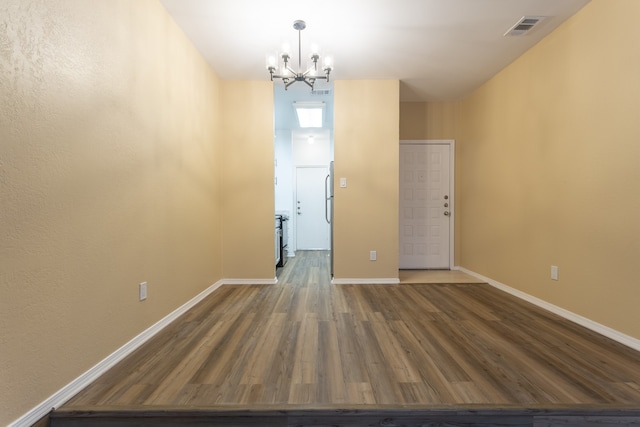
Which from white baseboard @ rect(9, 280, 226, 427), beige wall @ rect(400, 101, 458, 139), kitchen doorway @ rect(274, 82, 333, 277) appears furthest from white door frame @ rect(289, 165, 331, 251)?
white baseboard @ rect(9, 280, 226, 427)

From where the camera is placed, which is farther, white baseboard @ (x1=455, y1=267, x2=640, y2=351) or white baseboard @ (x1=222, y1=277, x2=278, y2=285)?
white baseboard @ (x1=222, y1=277, x2=278, y2=285)

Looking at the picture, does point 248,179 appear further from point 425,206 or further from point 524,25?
point 524,25

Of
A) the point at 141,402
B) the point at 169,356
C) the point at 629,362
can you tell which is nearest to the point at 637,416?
the point at 629,362

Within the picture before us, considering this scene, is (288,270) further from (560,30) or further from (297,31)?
(560,30)

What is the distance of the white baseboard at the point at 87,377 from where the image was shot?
1.21 m

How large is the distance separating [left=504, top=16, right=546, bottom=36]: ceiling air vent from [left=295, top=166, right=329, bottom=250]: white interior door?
388 centimetres

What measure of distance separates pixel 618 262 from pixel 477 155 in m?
2.19

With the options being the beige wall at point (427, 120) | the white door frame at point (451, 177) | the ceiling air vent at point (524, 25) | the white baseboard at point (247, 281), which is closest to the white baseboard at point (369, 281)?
the white baseboard at point (247, 281)

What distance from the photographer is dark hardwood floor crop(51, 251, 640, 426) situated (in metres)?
1.29

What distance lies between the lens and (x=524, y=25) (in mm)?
2438

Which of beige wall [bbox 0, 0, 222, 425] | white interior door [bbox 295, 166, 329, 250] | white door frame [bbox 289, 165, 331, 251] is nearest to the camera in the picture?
beige wall [bbox 0, 0, 222, 425]

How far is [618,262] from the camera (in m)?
1.96

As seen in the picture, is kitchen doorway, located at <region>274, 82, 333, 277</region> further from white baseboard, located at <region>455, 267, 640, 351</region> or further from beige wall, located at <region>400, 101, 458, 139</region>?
white baseboard, located at <region>455, 267, 640, 351</region>

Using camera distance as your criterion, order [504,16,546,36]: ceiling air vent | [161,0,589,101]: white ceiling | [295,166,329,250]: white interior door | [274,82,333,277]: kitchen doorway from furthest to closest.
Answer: [295,166,329,250]: white interior door < [274,82,333,277]: kitchen doorway < [504,16,546,36]: ceiling air vent < [161,0,589,101]: white ceiling
